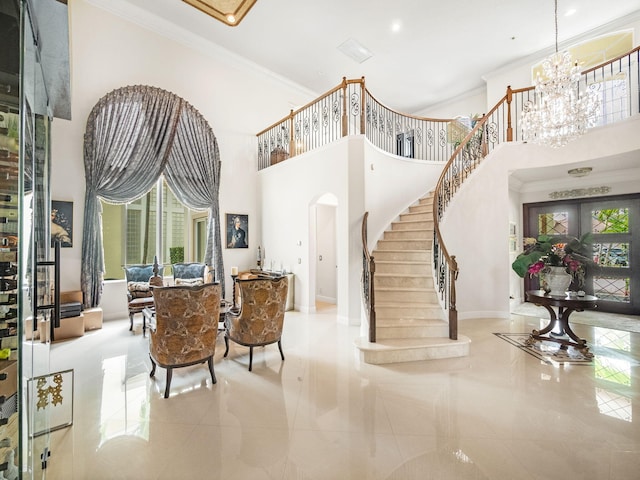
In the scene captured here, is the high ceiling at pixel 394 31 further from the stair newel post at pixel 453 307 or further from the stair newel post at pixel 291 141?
the stair newel post at pixel 453 307

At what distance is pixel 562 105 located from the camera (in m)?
4.07

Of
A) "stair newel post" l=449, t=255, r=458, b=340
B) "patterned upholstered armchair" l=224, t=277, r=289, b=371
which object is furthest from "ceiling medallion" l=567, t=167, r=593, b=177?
"patterned upholstered armchair" l=224, t=277, r=289, b=371

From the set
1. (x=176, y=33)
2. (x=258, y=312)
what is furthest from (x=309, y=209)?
(x=176, y=33)

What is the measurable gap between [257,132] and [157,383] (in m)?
6.50

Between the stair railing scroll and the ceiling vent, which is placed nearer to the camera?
the stair railing scroll

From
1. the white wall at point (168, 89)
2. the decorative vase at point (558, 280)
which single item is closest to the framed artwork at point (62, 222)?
the white wall at point (168, 89)

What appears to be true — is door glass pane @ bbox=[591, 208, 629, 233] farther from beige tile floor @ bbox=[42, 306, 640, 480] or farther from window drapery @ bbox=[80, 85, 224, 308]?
window drapery @ bbox=[80, 85, 224, 308]

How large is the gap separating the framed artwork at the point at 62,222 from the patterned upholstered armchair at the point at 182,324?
142 inches

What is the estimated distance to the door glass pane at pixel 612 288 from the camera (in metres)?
6.04

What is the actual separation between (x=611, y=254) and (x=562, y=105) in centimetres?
422

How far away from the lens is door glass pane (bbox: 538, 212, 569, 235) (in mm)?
6806

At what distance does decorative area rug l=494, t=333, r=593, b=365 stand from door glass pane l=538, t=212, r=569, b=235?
12.5ft

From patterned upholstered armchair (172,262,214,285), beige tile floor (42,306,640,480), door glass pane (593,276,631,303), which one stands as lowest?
beige tile floor (42,306,640,480)

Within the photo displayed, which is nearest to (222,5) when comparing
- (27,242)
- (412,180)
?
(27,242)
